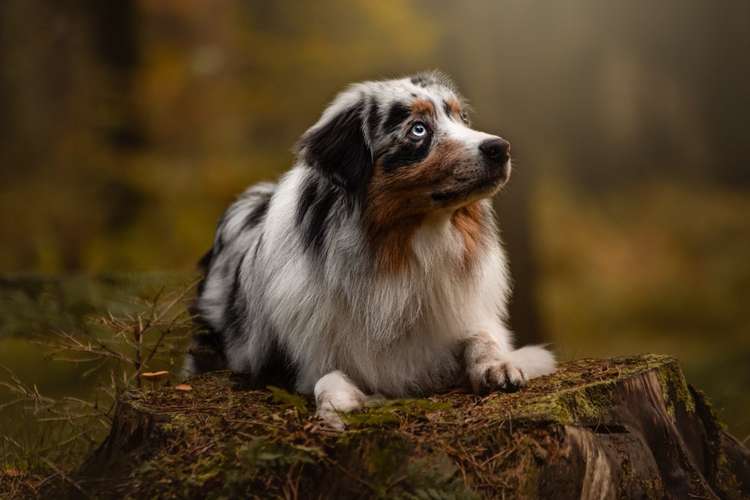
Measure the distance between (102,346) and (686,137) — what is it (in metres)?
9.12

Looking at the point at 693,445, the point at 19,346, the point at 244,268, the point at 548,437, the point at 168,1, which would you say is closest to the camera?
the point at 548,437

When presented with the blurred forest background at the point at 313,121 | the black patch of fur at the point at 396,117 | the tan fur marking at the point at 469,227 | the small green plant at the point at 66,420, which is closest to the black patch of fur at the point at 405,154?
the black patch of fur at the point at 396,117

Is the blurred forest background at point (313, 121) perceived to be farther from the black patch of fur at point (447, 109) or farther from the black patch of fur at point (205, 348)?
the black patch of fur at point (447, 109)

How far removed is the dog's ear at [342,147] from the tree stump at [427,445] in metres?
0.99

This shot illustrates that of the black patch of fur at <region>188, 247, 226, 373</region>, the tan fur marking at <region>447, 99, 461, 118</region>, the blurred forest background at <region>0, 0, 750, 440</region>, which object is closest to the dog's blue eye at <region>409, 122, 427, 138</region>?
the tan fur marking at <region>447, 99, 461, 118</region>

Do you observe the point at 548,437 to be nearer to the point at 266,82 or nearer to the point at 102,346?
the point at 102,346

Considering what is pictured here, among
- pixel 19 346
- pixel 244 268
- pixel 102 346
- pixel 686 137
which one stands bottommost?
pixel 19 346

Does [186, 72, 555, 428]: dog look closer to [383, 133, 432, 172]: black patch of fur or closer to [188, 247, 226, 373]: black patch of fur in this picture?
[383, 133, 432, 172]: black patch of fur

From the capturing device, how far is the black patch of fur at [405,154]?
12.0 feet

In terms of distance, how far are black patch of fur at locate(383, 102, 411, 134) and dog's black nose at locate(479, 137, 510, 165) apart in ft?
1.30

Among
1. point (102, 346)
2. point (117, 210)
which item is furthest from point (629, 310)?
point (102, 346)

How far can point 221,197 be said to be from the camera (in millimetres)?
10516

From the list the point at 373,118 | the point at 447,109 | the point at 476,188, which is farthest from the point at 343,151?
the point at 476,188

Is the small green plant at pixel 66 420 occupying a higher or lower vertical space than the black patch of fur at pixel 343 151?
lower
